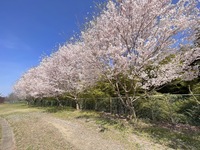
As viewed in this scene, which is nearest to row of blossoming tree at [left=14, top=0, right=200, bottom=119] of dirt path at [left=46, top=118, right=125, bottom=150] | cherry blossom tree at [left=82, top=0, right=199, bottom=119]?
cherry blossom tree at [left=82, top=0, right=199, bottom=119]

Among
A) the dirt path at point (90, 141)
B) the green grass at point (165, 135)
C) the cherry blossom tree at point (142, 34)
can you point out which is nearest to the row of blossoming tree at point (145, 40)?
the cherry blossom tree at point (142, 34)

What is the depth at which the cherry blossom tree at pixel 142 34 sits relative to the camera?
9.56 meters

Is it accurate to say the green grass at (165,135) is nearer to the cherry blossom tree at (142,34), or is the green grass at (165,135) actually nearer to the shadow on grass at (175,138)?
the shadow on grass at (175,138)

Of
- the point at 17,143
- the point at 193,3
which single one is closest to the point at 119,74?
the point at 193,3

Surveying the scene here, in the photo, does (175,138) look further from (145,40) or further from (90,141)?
(145,40)

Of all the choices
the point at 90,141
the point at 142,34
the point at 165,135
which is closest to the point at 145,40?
the point at 142,34

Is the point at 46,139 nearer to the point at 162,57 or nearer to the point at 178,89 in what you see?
the point at 162,57

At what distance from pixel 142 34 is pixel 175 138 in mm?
4770

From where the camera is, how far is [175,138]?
26.5 feet

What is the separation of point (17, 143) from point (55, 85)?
12299 mm

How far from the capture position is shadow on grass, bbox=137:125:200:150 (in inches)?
281

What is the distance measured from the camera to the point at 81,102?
875 inches

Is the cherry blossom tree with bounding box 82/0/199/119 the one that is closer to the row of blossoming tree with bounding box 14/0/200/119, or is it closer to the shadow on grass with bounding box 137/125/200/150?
the row of blossoming tree with bounding box 14/0/200/119

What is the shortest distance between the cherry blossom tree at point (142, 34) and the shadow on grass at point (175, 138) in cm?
214
